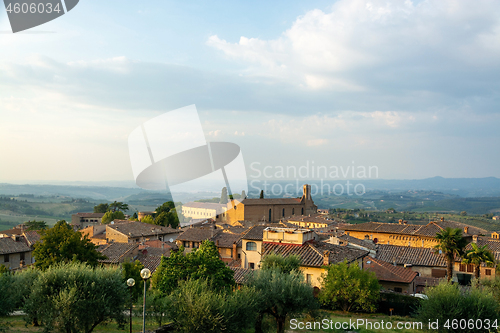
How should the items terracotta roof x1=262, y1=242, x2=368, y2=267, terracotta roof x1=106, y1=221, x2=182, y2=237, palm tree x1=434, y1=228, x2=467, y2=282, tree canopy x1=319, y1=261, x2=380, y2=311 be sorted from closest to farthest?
tree canopy x1=319, y1=261, x2=380, y2=311 < terracotta roof x1=262, y1=242, x2=368, y2=267 < palm tree x1=434, y1=228, x2=467, y2=282 < terracotta roof x1=106, y1=221, x2=182, y2=237

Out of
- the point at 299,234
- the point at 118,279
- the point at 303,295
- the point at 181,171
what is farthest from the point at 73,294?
the point at 299,234

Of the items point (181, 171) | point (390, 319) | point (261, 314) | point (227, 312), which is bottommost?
point (390, 319)

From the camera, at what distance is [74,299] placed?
13133mm

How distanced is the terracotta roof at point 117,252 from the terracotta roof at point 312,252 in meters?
14.6


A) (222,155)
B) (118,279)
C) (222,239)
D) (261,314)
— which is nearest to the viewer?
(118,279)

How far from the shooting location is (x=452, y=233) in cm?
2573

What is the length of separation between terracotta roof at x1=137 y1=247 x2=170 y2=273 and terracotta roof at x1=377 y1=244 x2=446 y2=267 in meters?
21.9

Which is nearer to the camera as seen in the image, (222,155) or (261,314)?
(261,314)

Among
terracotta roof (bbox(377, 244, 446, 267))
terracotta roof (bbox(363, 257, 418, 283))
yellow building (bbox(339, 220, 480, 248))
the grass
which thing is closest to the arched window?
terracotta roof (bbox(363, 257, 418, 283))

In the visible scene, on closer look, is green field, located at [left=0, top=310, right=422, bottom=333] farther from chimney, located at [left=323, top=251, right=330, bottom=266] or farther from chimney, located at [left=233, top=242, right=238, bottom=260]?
chimney, located at [left=233, top=242, right=238, bottom=260]

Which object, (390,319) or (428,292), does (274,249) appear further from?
(428,292)

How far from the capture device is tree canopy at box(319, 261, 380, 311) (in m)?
21.6

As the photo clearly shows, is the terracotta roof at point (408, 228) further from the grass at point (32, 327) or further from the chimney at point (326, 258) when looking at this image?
the grass at point (32, 327)

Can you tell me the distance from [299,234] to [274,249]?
213cm
